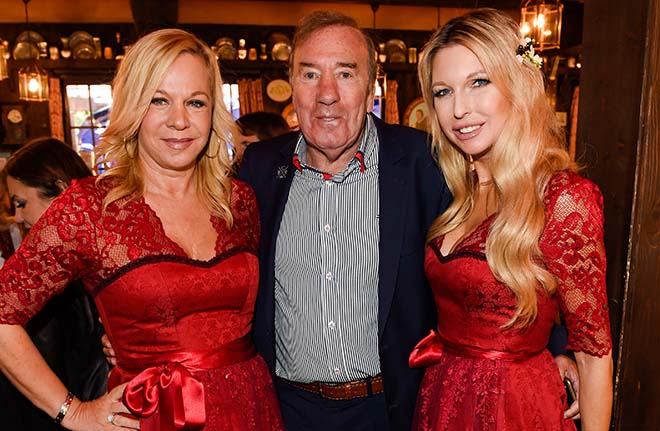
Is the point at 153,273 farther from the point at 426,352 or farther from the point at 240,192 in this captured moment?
the point at 426,352

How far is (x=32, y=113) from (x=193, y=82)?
703 cm

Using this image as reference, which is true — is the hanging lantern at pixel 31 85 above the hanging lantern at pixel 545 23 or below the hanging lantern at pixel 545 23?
below

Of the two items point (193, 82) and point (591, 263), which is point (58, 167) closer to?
point (193, 82)

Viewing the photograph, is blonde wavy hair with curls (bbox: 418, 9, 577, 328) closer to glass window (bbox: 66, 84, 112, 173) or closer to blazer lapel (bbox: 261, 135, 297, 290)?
blazer lapel (bbox: 261, 135, 297, 290)

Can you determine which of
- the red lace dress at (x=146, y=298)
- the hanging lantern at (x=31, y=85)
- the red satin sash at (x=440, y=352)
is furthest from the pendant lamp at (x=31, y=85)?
the red satin sash at (x=440, y=352)

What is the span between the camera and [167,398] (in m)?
1.60

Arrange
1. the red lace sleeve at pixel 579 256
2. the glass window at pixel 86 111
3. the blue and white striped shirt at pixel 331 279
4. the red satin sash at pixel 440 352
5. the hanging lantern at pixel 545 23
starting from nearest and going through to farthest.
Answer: the red lace sleeve at pixel 579 256, the red satin sash at pixel 440 352, the blue and white striped shirt at pixel 331 279, the hanging lantern at pixel 545 23, the glass window at pixel 86 111

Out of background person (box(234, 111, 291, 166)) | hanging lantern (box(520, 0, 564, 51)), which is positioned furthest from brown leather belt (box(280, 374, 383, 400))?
hanging lantern (box(520, 0, 564, 51))

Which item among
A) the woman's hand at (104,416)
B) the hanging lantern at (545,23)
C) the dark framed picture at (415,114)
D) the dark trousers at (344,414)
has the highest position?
the hanging lantern at (545,23)

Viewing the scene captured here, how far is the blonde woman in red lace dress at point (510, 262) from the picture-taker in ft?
5.18

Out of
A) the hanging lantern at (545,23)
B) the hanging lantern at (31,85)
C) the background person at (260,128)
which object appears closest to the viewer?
the background person at (260,128)

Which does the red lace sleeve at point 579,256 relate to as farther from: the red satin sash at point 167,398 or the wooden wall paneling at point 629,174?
the red satin sash at point 167,398

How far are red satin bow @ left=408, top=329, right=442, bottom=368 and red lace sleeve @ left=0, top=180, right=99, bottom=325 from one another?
40.7 inches

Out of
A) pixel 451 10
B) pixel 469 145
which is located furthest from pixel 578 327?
pixel 451 10
